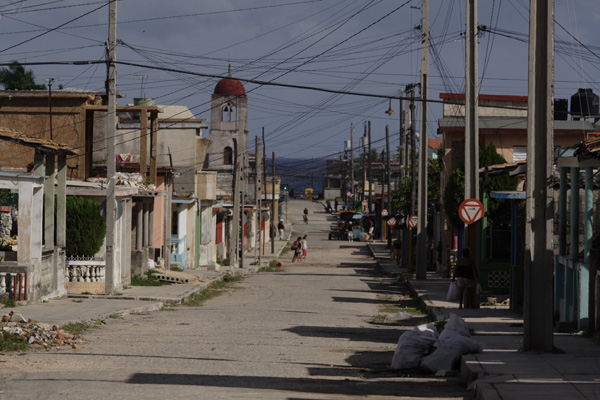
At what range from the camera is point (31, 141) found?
62.5ft

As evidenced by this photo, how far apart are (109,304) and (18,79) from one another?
50.0 m

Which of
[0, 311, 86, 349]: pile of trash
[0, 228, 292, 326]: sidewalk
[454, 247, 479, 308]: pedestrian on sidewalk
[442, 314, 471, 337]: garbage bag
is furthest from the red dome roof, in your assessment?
[442, 314, 471, 337]: garbage bag

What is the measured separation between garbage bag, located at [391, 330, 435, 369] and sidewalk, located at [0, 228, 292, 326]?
23.2 ft

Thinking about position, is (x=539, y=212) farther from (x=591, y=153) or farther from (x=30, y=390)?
(x=30, y=390)

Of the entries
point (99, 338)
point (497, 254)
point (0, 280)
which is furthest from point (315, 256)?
point (99, 338)

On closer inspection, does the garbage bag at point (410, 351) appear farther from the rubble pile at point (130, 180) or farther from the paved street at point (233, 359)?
the rubble pile at point (130, 180)

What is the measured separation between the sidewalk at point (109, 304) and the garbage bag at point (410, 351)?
23.2 ft

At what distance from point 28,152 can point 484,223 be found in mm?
19907

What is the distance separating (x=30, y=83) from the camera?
67.2m

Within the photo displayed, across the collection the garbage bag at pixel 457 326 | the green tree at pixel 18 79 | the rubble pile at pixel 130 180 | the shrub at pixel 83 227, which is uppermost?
the green tree at pixel 18 79

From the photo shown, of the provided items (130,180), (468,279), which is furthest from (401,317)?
(130,180)

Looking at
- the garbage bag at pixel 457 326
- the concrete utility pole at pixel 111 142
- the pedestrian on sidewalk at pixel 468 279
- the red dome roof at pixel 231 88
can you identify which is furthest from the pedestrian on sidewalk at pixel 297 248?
the red dome roof at pixel 231 88

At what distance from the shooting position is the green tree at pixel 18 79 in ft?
220

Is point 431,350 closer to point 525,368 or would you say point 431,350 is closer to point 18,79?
point 525,368
